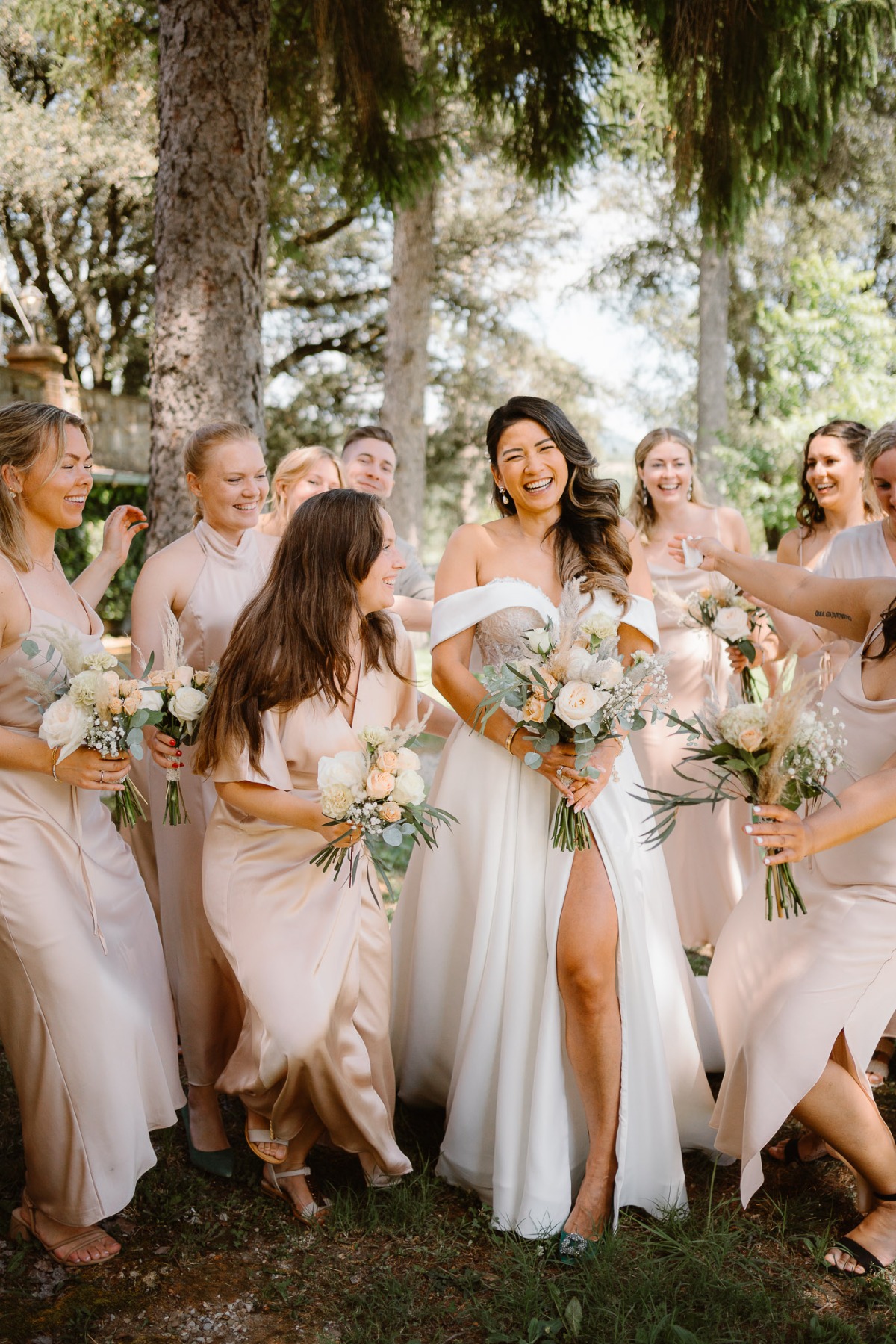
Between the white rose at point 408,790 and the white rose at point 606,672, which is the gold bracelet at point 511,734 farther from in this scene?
the white rose at point 408,790

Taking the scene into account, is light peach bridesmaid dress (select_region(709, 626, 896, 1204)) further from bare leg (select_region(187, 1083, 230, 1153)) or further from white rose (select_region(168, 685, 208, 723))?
white rose (select_region(168, 685, 208, 723))

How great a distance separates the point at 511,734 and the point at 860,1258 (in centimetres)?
188

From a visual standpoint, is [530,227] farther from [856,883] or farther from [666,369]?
[856,883]

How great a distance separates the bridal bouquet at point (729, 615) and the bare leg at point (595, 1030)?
1832mm

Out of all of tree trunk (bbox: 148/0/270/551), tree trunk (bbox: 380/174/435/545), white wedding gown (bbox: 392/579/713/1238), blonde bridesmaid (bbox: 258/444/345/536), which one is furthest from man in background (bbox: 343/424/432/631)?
tree trunk (bbox: 380/174/435/545)

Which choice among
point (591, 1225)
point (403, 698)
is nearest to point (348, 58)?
point (403, 698)

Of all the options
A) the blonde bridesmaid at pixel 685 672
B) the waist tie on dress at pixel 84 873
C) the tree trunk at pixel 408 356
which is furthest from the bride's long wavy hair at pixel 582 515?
the tree trunk at pixel 408 356

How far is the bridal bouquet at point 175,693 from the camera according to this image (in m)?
3.37

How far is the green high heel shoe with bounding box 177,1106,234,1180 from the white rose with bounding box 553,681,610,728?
200cm

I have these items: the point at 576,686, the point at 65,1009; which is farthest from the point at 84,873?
the point at 576,686

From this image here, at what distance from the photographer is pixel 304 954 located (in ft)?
11.0

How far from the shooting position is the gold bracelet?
3283mm

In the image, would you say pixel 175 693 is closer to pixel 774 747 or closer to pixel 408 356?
pixel 774 747

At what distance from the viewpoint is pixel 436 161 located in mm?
8984
